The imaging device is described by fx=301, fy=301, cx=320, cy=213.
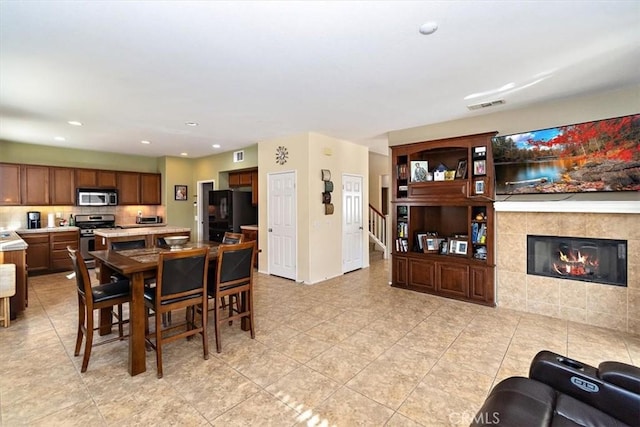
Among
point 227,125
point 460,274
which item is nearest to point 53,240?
point 227,125

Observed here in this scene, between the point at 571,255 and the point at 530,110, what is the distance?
1.84 meters

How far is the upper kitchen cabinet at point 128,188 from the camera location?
22.9 ft

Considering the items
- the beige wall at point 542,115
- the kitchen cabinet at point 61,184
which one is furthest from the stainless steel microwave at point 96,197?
the beige wall at point 542,115

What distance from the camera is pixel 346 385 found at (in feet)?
7.49

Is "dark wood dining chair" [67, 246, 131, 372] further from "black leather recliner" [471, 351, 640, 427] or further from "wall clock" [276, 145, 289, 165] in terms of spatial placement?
"wall clock" [276, 145, 289, 165]

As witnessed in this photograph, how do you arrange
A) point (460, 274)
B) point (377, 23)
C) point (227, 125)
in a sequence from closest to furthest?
point (377, 23) → point (460, 274) → point (227, 125)

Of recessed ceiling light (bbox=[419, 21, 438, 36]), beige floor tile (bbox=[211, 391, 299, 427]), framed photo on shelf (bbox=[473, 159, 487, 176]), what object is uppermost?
recessed ceiling light (bbox=[419, 21, 438, 36])

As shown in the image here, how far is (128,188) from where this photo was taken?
7.10 meters

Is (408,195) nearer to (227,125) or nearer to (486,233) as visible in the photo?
(486,233)

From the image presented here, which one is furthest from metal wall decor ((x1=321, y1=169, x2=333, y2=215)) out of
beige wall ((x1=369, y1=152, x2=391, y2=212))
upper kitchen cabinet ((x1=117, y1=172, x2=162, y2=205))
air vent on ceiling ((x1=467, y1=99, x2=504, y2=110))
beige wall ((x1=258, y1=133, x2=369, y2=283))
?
upper kitchen cabinet ((x1=117, y1=172, x2=162, y2=205))

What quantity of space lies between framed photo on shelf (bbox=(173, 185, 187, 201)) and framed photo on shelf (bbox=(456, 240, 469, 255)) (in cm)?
647

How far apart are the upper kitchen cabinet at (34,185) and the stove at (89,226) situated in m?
0.73

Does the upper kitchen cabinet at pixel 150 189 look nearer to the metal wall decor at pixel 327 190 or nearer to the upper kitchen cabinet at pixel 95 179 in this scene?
the upper kitchen cabinet at pixel 95 179

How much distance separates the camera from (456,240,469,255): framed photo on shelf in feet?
14.1
